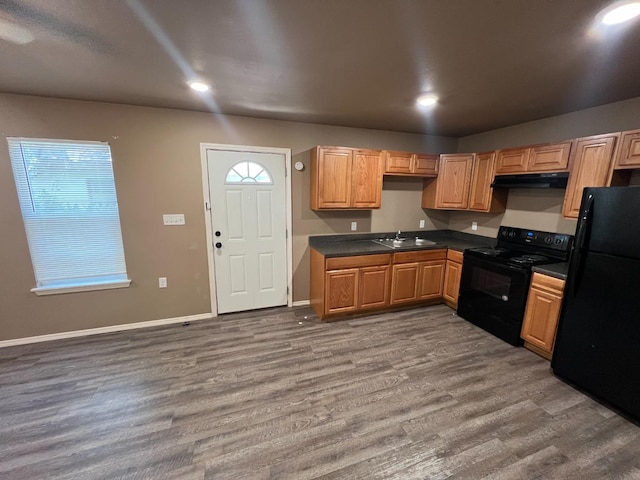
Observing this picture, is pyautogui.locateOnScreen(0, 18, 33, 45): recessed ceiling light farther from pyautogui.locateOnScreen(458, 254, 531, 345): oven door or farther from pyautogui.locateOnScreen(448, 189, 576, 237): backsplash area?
pyautogui.locateOnScreen(448, 189, 576, 237): backsplash area

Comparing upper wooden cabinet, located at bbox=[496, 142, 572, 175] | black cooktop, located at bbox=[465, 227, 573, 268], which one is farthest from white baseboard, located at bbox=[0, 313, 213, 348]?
upper wooden cabinet, located at bbox=[496, 142, 572, 175]

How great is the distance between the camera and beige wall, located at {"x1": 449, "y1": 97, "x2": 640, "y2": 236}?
8.04ft

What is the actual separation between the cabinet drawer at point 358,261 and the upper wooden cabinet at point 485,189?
1393 mm

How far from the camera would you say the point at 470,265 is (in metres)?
3.21

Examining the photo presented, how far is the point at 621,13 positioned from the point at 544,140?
6.85ft

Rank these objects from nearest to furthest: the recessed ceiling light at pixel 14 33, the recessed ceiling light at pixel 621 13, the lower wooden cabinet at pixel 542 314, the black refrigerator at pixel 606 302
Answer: the recessed ceiling light at pixel 621 13
the recessed ceiling light at pixel 14 33
the black refrigerator at pixel 606 302
the lower wooden cabinet at pixel 542 314

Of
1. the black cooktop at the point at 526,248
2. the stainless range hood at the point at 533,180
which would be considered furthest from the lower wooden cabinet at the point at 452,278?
the stainless range hood at the point at 533,180

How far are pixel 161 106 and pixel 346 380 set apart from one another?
3.27 metres

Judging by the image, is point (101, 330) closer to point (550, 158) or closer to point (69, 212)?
point (69, 212)

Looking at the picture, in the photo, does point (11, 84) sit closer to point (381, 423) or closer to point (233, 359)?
point (233, 359)

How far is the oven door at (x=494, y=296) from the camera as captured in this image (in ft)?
8.87

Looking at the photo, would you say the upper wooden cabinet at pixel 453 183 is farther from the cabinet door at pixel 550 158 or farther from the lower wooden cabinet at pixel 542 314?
the lower wooden cabinet at pixel 542 314

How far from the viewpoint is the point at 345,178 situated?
3.30m

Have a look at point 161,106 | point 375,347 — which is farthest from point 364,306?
point 161,106
